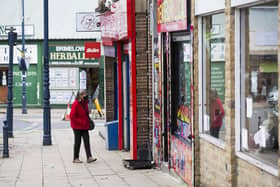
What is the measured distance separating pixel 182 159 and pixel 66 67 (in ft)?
104

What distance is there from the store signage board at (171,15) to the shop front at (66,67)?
96.4 ft

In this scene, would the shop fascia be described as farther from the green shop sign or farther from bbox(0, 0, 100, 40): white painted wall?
bbox(0, 0, 100, 40): white painted wall

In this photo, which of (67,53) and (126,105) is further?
(67,53)

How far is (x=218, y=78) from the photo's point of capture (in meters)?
10.2

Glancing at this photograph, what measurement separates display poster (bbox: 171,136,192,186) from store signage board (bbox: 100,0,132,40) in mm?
3459

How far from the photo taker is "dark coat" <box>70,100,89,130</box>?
50.1 feet

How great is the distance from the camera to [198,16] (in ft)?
35.7

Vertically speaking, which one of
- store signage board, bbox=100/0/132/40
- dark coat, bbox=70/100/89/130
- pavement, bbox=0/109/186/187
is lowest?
pavement, bbox=0/109/186/187

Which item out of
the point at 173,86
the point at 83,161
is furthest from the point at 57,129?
the point at 173,86

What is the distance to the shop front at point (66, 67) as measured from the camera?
42.7 metres

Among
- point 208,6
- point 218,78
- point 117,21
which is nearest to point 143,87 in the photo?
point 117,21

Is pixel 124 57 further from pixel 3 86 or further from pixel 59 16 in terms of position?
pixel 3 86

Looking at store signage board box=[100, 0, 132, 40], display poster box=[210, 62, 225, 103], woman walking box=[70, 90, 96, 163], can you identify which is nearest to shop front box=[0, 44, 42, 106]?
store signage board box=[100, 0, 132, 40]

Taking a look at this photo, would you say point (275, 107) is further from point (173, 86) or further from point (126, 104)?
point (126, 104)
